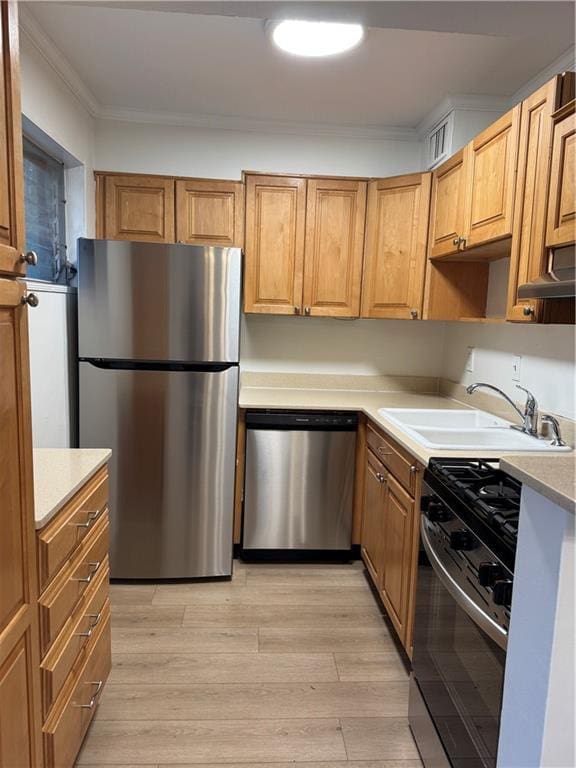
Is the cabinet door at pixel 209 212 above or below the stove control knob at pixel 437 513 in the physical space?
above

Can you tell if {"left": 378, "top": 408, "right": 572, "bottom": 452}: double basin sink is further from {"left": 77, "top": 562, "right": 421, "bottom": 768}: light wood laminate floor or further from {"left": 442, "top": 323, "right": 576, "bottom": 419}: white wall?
{"left": 77, "top": 562, "right": 421, "bottom": 768}: light wood laminate floor

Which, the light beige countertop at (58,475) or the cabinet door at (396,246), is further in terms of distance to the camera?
the cabinet door at (396,246)

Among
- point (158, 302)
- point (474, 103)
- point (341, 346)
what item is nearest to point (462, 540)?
point (158, 302)

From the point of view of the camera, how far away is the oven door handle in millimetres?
1112

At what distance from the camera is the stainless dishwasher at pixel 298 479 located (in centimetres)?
271

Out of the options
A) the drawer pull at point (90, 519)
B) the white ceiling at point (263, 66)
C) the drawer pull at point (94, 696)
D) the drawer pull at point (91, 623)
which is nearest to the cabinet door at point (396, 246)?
the white ceiling at point (263, 66)

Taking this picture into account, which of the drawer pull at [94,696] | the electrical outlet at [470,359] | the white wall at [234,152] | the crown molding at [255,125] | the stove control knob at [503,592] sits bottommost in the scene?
the drawer pull at [94,696]

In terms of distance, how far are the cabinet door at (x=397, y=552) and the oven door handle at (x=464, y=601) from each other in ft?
0.95

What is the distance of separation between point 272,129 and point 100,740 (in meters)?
3.07

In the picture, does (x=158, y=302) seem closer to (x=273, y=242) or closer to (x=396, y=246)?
(x=273, y=242)

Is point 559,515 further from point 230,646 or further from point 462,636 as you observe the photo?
point 230,646

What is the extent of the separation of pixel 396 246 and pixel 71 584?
2339mm

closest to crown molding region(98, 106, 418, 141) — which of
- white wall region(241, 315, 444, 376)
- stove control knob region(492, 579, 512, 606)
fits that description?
white wall region(241, 315, 444, 376)

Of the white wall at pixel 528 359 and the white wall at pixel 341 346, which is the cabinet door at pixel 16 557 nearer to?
the white wall at pixel 528 359
